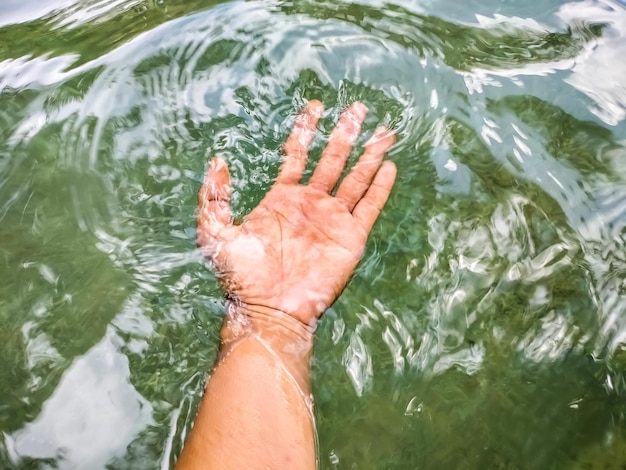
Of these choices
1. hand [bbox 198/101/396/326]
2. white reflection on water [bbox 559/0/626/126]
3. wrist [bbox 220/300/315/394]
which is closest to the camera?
wrist [bbox 220/300/315/394]

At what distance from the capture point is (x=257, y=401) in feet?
6.28

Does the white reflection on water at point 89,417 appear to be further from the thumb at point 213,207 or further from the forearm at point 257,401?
the thumb at point 213,207

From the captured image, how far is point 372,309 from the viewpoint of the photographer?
2.35 meters

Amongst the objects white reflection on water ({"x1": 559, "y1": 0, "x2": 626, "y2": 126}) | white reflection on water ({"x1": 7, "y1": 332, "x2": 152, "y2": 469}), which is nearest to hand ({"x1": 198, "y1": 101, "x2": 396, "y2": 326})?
white reflection on water ({"x1": 7, "y1": 332, "x2": 152, "y2": 469})

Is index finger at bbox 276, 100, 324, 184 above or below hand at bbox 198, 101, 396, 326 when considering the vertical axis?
above

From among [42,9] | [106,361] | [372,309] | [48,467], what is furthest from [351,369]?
[42,9]

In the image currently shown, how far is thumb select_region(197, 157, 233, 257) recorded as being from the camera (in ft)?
7.63

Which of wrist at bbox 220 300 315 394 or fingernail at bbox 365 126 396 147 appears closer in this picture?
wrist at bbox 220 300 315 394

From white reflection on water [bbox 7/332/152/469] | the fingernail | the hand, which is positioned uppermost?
the fingernail

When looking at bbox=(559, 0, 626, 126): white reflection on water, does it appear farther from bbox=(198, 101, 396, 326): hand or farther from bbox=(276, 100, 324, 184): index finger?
bbox=(276, 100, 324, 184): index finger

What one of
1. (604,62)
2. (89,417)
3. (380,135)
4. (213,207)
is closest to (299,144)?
(380,135)

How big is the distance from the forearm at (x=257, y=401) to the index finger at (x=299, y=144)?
65 centimetres

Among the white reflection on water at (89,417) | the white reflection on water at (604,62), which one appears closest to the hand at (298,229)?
the white reflection on water at (89,417)

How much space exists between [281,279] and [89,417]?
882 mm
